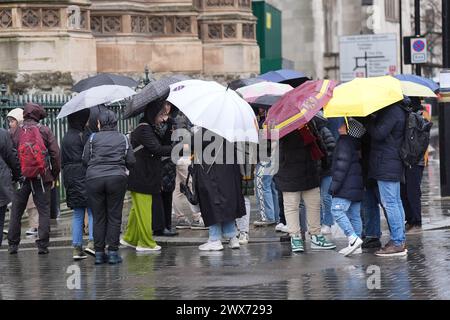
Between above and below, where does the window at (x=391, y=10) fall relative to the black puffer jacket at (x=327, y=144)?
above

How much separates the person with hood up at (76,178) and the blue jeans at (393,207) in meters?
3.28

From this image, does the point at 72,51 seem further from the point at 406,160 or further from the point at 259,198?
the point at 406,160

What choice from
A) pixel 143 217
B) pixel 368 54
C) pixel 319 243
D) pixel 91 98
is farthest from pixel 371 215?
pixel 368 54

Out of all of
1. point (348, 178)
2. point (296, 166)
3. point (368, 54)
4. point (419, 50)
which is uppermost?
point (368, 54)

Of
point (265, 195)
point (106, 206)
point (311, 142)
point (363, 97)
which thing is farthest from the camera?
point (265, 195)

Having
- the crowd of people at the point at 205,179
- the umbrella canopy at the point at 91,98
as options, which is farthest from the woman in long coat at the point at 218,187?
the umbrella canopy at the point at 91,98

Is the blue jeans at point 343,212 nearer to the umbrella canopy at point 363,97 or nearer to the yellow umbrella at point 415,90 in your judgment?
the umbrella canopy at point 363,97

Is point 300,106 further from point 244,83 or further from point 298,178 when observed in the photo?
point 244,83

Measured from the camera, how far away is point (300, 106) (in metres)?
13.6

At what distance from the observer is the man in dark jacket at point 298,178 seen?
14.2 m

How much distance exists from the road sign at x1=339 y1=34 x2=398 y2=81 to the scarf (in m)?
25.3

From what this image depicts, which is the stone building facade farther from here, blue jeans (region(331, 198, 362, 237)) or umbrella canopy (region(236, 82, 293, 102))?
blue jeans (region(331, 198, 362, 237))

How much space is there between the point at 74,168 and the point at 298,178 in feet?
8.22
